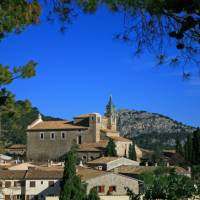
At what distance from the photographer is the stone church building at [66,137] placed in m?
82.1

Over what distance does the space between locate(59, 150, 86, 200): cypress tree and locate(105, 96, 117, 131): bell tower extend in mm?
56768

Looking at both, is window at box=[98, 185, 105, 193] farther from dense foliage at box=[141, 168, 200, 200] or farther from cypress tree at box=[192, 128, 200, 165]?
dense foliage at box=[141, 168, 200, 200]

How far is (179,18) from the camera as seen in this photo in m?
5.86

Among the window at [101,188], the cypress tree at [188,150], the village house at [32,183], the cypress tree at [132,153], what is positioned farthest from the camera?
the cypress tree at [132,153]

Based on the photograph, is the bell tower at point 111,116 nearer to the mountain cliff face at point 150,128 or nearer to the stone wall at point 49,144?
the stone wall at point 49,144

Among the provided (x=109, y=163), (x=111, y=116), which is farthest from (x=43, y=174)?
(x=111, y=116)

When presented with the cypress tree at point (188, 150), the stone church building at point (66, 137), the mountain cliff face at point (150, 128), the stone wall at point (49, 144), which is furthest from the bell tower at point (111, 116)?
the mountain cliff face at point (150, 128)

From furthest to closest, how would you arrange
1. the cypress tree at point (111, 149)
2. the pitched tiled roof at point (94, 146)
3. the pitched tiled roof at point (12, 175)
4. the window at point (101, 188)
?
the pitched tiled roof at point (94, 146)
the cypress tree at point (111, 149)
the pitched tiled roof at point (12, 175)
the window at point (101, 188)

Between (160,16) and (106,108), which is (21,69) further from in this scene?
(106,108)

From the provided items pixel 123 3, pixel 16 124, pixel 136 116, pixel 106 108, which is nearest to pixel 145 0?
pixel 123 3

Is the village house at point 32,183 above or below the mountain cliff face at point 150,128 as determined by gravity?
below

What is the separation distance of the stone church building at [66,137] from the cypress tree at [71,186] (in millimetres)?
41304

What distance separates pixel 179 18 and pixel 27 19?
11.9 feet

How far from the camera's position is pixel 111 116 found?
98312 mm
